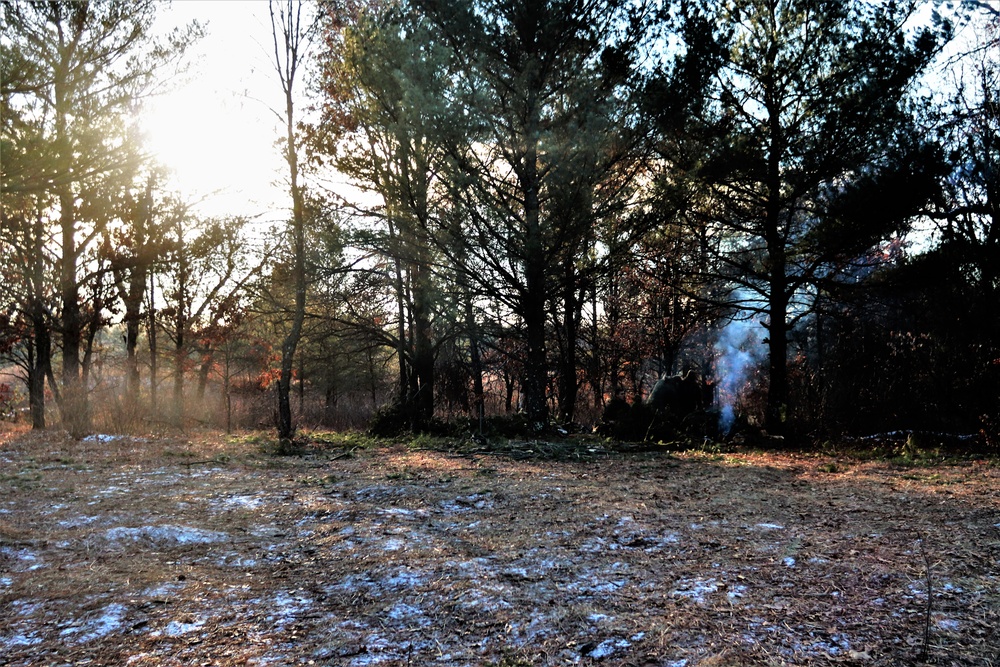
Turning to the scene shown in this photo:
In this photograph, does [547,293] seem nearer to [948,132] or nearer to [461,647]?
[948,132]

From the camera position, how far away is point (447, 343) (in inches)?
643

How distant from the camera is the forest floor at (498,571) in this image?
290 centimetres

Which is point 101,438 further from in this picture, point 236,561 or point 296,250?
point 236,561

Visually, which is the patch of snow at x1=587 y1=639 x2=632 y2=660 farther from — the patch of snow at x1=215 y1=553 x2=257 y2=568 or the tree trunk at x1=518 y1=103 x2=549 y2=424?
the tree trunk at x1=518 y1=103 x2=549 y2=424

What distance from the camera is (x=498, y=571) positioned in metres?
3.99

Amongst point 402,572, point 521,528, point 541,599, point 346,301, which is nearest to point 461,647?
point 541,599

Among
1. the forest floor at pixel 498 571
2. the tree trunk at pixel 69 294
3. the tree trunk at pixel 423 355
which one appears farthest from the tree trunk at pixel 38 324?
the forest floor at pixel 498 571

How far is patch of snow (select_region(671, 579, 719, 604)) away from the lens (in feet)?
11.4

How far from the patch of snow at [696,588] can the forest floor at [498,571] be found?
0.02 m

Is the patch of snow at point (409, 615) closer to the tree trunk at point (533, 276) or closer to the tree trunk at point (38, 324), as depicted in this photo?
the tree trunk at point (533, 276)

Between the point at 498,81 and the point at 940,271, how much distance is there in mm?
8050

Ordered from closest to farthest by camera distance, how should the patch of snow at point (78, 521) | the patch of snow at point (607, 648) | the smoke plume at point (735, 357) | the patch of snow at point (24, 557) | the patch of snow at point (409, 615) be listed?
1. the patch of snow at point (607, 648)
2. the patch of snow at point (409, 615)
3. the patch of snow at point (24, 557)
4. the patch of snow at point (78, 521)
5. the smoke plume at point (735, 357)

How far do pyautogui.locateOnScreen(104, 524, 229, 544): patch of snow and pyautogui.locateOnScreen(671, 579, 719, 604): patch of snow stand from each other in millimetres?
3119

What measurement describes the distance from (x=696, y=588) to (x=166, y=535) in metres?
3.59
